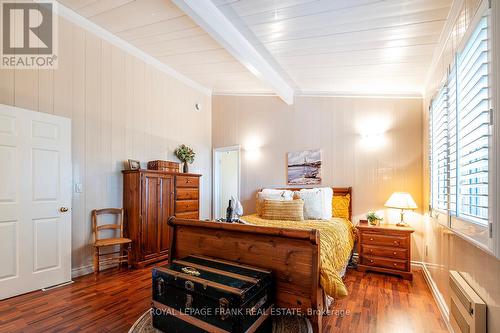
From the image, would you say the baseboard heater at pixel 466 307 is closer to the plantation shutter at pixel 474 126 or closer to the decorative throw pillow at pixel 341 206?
the plantation shutter at pixel 474 126

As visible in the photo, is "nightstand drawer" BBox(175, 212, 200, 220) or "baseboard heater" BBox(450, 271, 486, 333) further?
"nightstand drawer" BBox(175, 212, 200, 220)

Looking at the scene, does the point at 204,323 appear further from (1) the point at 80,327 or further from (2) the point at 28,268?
(2) the point at 28,268

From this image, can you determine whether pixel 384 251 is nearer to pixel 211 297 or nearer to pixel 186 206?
pixel 211 297

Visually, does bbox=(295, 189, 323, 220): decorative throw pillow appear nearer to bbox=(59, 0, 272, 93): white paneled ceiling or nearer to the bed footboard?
the bed footboard

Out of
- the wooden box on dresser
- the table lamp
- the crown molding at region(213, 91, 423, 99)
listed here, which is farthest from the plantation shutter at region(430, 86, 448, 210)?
the wooden box on dresser

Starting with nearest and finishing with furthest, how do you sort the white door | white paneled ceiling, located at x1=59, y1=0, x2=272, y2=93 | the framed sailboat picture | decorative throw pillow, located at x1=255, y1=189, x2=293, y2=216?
the white door < white paneled ceiling, located at x1=59, y1=0, x2=272, y2=93 < decorative throw pillow, located at x1=255, y1=189, x2=293, y2=216 < the framed sailboat picture

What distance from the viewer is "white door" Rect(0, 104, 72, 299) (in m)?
2.66

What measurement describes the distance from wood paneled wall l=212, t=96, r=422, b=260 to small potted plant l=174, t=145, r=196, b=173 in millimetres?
817

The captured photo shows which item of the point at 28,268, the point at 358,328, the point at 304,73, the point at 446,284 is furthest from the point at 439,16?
the point at 28,268

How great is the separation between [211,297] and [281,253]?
0.63 m

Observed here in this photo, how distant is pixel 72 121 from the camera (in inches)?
130

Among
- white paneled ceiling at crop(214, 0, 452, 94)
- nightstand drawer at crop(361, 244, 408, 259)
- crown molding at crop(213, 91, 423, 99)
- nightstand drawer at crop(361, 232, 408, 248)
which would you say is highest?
white paneled ceiling at crop(214, 0, 452, 94)

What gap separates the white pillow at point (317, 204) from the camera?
3.82 meters

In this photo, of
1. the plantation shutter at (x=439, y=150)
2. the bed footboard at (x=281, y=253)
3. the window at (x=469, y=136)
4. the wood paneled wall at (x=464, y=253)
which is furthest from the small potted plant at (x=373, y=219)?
the bed footboard at (x=281, y=253)
